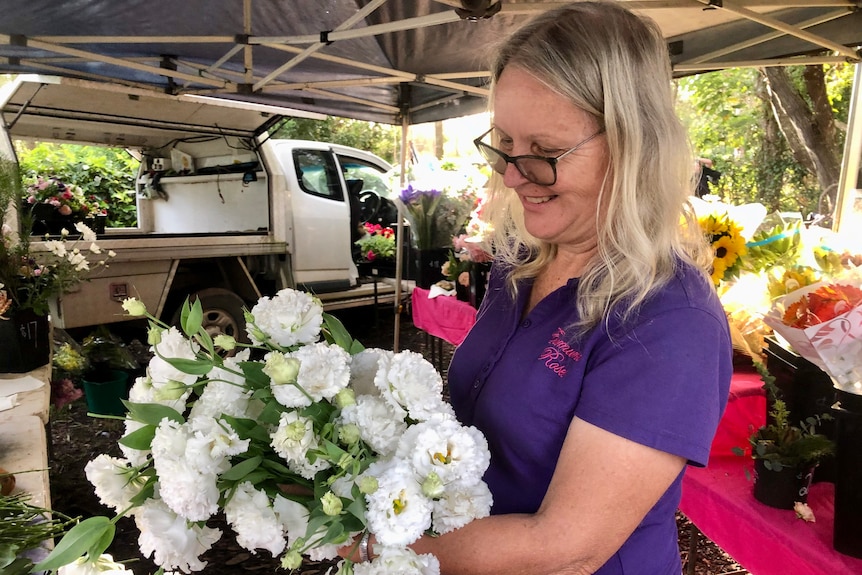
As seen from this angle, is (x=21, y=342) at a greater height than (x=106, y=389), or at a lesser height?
greater

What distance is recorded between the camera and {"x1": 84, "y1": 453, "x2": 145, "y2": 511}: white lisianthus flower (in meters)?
0.84

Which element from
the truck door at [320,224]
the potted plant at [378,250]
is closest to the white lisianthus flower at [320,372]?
the truck door at [320,224]

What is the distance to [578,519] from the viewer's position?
35.6 inches

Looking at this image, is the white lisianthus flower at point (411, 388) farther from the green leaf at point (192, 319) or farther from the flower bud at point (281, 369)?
the green leaf at point (192, 319)

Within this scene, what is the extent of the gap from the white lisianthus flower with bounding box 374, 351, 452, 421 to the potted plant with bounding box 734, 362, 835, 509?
1.13 meters

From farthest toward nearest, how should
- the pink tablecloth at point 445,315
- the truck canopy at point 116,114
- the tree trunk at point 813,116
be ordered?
the tree trunk at point 813,116
the truck canopy at point 116,114
the pink tablecloth at point 445,315

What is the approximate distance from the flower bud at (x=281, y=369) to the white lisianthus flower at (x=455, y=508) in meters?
0.26

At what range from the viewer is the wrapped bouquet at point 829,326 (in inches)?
49.4

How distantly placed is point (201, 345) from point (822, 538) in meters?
1.46

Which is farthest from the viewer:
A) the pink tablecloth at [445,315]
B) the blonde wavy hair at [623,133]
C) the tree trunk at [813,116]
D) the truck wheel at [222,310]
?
the tree trunk at [813,116]

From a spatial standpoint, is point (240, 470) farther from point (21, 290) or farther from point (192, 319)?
point (21, 290)

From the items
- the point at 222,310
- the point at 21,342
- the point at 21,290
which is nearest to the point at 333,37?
the point at 21,290

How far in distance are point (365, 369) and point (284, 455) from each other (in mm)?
231

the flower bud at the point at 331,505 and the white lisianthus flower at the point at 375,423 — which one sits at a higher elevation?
the white lisianthus flower at the point at 375,423
